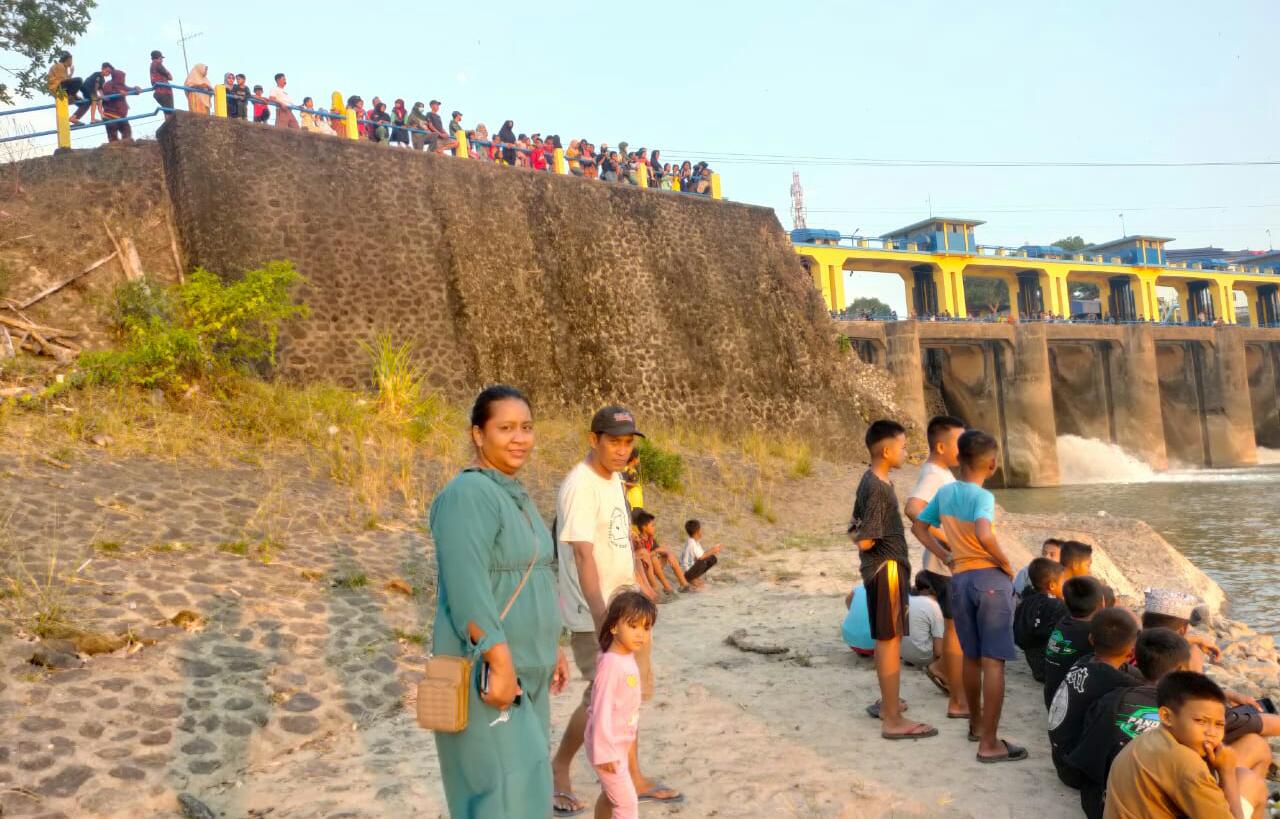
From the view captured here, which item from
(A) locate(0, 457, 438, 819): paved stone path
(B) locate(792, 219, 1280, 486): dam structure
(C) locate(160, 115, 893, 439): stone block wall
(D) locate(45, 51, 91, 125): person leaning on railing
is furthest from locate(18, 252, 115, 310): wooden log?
(B) locate(792, 219, 1280, 486): dam structure

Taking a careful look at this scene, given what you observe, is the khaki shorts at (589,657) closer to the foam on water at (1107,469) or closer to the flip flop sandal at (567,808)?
the flip flop sandal at (567,808)

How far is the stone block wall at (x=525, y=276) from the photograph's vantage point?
549 inches

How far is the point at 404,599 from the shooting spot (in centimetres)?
737

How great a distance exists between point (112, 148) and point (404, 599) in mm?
9877

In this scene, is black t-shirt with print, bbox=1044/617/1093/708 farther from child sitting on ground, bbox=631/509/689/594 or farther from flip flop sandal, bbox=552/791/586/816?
child sitting on ground, bbox=631/509/689/594

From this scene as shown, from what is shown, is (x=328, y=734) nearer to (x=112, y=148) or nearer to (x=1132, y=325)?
(x=112, y=148)

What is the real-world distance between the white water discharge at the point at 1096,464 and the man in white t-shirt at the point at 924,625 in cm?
2818

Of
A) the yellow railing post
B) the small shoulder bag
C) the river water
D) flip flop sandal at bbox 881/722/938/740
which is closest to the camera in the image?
the small shoulder bag

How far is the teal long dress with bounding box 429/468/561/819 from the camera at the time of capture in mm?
2420

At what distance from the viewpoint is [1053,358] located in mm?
35281

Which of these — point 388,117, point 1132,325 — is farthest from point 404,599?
point 1132,325

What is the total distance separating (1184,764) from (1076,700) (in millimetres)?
906

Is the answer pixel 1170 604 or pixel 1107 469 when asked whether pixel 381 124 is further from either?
pixel 1107 469

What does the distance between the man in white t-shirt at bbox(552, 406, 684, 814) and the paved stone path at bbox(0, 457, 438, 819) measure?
1.03 meters
